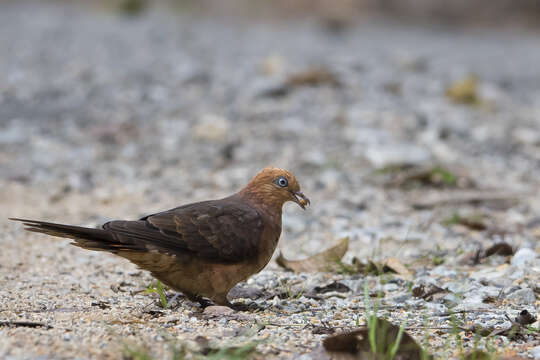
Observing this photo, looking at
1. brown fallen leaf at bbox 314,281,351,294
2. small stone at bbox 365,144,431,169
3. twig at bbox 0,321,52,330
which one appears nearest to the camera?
twig at bbox 0,321,52,330

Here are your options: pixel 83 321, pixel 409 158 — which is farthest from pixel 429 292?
pixel 409 158

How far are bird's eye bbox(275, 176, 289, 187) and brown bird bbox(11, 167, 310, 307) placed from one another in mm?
282

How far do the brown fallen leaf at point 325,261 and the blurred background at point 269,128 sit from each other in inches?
24.5

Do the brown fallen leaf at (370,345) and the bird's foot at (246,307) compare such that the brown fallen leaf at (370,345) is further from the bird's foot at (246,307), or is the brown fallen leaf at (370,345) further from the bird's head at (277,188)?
the bird's head at (277,188)

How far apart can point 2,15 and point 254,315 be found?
15.6 m

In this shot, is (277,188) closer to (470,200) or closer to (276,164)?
(470,200)

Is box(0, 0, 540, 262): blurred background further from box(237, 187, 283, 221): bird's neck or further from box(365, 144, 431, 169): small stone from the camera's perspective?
box(237, 187, 283, 221): bird's neck

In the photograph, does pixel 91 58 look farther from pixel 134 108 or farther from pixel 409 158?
pixel 409 158

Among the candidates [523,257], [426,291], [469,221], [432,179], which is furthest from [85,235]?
[432,179]

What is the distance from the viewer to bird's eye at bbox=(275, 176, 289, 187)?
4.62m

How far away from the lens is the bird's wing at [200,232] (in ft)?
12.7

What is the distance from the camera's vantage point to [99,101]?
1030 cm

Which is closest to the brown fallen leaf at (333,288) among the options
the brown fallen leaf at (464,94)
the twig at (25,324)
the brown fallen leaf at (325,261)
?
the brown fallen leaf at (325,261)

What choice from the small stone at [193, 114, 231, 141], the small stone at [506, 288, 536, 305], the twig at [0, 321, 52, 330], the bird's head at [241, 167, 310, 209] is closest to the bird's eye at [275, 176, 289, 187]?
the bird's head at [241, 167, 310, 209]
